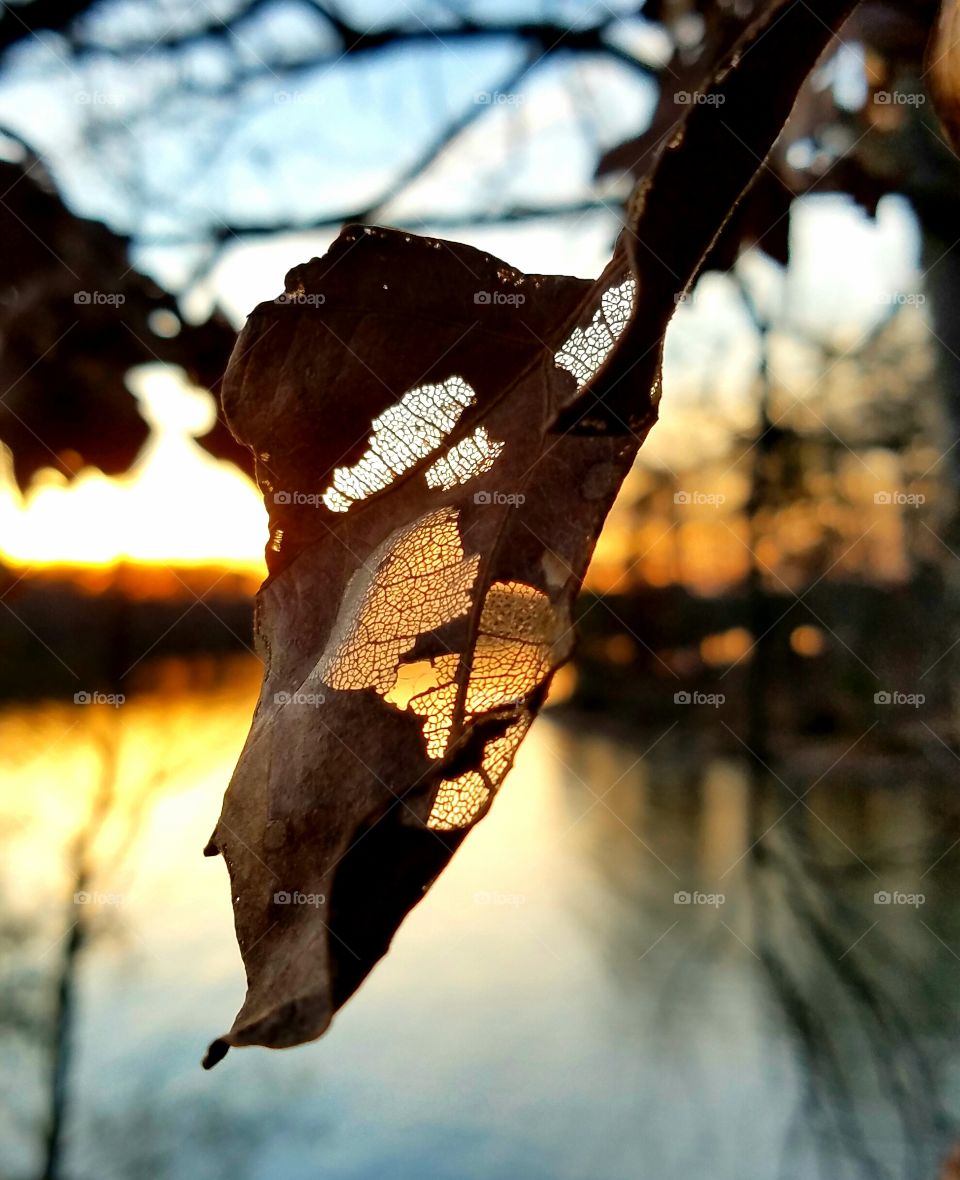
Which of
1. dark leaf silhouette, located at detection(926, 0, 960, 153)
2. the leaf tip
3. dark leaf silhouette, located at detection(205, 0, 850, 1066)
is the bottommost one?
the leaf tip

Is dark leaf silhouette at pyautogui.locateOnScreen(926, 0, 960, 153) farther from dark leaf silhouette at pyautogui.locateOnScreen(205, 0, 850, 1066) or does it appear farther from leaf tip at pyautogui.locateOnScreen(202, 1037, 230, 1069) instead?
leaf tip at pyautogui.locateOnScreen(202, 1037, 230, 1069)

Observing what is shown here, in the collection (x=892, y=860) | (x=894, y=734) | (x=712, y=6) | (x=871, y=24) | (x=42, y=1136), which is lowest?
(x=42, y=1136)

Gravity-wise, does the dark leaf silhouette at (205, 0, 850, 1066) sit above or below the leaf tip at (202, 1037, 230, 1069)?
above

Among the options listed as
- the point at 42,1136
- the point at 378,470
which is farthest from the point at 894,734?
the point at 378,470

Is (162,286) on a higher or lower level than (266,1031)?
higher

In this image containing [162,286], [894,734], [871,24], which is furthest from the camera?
[894,734]

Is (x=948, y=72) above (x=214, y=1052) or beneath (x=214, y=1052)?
above

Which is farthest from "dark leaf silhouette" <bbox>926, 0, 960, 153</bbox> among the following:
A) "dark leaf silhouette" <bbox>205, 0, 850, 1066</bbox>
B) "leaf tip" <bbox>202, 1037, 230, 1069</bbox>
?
"leaf tip" <bbox>202, 1037, 230, 1069</bbox>

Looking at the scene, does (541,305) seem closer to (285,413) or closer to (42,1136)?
(285,413)
